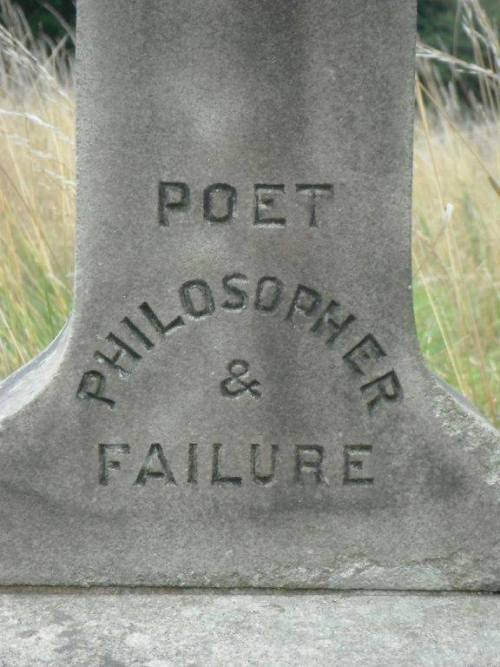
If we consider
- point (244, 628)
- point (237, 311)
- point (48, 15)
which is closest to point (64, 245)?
point (237, 311)

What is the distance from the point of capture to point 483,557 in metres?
2.04

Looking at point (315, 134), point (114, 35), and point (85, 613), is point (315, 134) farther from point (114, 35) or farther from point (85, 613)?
point (85, 613)

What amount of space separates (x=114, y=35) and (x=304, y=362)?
68 cm

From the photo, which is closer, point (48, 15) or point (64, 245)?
point (64, 245)

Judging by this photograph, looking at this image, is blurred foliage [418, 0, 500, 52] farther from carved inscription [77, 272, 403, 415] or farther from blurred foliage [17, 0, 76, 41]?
carved inscription [77, 272, 403, 415]

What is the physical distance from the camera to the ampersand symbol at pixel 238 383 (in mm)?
1980

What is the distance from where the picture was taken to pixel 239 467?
2.01 meters

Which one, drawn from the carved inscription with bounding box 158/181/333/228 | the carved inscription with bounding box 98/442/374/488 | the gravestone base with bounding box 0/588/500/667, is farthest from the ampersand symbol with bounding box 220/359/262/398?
the gravestone base with bounding box 0/588/500/667

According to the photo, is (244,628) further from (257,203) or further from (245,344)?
(257,203)

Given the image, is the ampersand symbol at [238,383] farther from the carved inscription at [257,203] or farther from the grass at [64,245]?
the grass at [64,245]

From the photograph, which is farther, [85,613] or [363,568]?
[363,568]

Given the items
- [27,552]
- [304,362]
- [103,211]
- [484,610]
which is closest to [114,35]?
[103,211]

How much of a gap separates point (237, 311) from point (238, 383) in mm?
136

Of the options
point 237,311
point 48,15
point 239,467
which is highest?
point 48,15
